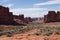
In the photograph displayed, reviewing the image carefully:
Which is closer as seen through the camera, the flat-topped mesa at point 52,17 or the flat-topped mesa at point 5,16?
the flat-topped mesa at point 5,16

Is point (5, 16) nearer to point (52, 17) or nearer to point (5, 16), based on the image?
point (5, 16)

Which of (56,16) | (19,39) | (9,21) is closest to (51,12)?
(56,16)

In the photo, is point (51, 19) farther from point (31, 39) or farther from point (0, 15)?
point (31, 39)

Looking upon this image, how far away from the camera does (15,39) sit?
690 inches

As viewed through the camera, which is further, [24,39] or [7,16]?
[7,16]

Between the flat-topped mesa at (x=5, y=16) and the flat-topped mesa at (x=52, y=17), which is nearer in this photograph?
the flat-topped mesa at (x=5, y=16)

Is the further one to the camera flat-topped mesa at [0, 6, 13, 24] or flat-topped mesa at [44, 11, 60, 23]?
flat-topped mesa at [44, 11, 60, 23]

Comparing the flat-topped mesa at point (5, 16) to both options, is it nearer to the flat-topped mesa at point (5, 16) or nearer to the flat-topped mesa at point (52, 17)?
Answer: the flat-topped mesa at point (5, 16)

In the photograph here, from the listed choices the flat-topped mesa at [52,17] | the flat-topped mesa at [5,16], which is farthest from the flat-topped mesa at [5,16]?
the flat-topped mesa at [52,17]

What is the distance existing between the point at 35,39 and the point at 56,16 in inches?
2369

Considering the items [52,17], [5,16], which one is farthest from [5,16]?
[52,17]

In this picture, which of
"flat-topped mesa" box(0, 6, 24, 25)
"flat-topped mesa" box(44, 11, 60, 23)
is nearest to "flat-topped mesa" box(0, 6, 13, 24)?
"flat-topped mesa" box(0, 6, 24, 25)

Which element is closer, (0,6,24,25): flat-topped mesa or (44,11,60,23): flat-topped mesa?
(0,6,24,25): flat-topped mesa

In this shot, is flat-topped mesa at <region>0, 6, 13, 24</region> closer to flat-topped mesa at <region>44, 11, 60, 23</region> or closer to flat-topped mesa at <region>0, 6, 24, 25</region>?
flat-topped mesa at <region>0, 6, 24, 25</region>
